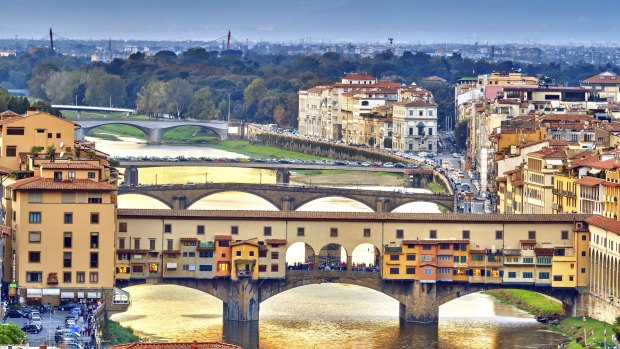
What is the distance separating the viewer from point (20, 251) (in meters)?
54.8

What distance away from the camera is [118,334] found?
173ft

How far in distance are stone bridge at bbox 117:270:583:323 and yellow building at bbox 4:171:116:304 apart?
2.44 metres

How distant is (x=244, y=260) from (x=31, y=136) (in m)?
9.07

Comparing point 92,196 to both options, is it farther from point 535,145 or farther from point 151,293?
point 535,145

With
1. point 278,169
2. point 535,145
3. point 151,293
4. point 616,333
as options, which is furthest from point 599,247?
point 278,169

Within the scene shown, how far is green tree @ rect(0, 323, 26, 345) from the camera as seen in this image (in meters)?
41.8

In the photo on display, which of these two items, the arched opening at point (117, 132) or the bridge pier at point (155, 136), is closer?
the bridge pier at point (155, 136)

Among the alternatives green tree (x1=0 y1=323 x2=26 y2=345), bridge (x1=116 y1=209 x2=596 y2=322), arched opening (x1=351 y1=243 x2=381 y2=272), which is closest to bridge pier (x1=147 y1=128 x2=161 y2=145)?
arched opening (x1=351 y1=243 x2=381 y2=272)

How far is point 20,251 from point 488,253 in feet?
40.4

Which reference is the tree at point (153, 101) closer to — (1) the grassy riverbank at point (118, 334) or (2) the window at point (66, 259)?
(2) the window at point (66, 259)

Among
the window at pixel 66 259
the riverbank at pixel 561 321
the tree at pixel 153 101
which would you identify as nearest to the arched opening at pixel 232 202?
the riverbank at pixel 561 321

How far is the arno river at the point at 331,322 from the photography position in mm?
54500

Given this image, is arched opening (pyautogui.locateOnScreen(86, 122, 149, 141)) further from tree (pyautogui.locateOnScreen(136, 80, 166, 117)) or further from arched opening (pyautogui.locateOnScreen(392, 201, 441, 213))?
arched opening (pyautogui.locateOnScreen(392, 201, 441, 213))

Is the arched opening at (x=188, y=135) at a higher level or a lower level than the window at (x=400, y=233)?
higher
